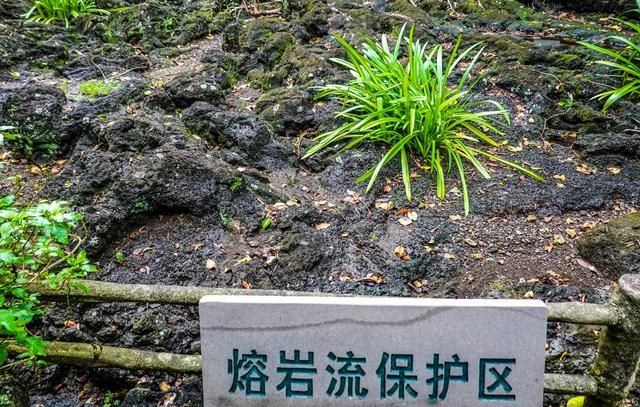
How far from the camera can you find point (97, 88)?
4.12 metres

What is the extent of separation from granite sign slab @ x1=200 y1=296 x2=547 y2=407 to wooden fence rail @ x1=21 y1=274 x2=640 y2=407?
0.30 metres

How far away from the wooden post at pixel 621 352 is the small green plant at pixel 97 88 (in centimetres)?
392

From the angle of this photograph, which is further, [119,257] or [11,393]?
[119,257]

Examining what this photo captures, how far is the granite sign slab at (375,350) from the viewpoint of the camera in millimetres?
1622

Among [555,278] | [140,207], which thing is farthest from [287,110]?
[555,278]

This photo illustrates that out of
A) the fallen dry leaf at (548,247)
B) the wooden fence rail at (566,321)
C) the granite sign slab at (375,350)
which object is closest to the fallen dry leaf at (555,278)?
the fallen dry leaf at (548,247)

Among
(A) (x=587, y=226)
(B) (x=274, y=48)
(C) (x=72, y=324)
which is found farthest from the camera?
(B) (x=274, y=48)

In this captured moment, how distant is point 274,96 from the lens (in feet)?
13.7

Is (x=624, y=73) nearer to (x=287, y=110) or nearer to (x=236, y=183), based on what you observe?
(x=287, y=110)

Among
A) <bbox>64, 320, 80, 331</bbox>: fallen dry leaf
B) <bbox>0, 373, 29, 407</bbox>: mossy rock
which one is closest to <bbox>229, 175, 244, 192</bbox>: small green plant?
<bbox>64, 320, 80, 331</bbox>: fallen dry leaf

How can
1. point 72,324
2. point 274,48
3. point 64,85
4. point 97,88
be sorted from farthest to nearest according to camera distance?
point 274,48
point 64,85
point 97,88
point 72,324

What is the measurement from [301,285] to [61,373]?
1.26 m

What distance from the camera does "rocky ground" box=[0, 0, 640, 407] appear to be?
2529 millimetres

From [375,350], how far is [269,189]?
5.78ft
